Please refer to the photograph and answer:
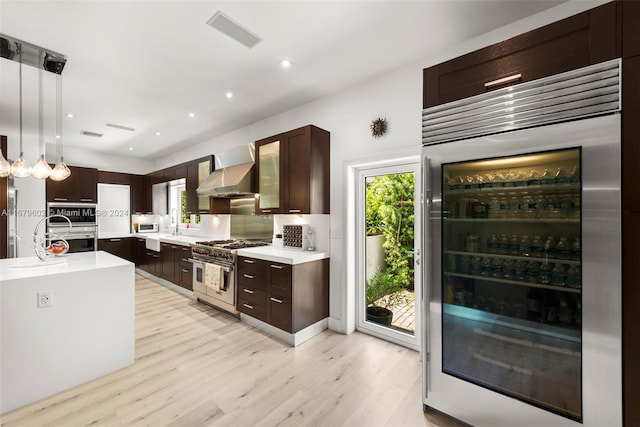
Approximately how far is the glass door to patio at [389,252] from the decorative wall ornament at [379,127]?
15.0 inches

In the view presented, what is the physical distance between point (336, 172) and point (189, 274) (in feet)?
9.81

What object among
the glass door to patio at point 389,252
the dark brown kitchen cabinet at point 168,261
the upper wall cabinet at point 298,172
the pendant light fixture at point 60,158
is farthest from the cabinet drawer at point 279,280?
the dark brown kitchen cabinet at point 168,261

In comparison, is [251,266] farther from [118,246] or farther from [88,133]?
[118,246]

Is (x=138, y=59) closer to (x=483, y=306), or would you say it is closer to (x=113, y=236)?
(x=483, y=306)

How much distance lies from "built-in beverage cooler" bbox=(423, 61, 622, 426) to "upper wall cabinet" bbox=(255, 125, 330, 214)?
149 cm

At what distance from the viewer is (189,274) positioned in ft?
14.7

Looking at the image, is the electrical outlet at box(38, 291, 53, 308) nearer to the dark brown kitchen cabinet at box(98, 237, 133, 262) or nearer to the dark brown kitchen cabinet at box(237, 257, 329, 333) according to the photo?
the dark brown kitchen cabinet at box(237, 257, 329, 333)

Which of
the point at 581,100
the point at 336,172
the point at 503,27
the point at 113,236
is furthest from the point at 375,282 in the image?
the point at 113,236

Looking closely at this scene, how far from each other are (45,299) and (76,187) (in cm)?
468

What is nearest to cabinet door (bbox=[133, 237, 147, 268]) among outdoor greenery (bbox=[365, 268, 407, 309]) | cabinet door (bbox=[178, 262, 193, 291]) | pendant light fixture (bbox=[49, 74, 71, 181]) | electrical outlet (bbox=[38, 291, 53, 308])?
cabinet door (bbox=[178, 262, 193, 291])

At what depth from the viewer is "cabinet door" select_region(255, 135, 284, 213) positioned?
3515 millimetres

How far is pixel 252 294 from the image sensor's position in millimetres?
3312

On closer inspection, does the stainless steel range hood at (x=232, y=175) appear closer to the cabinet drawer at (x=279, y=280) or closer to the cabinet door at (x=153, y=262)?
the cabinet drawer at (x=279, y=280)

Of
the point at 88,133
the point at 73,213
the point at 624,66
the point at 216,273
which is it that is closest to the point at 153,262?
the point at 73,213
